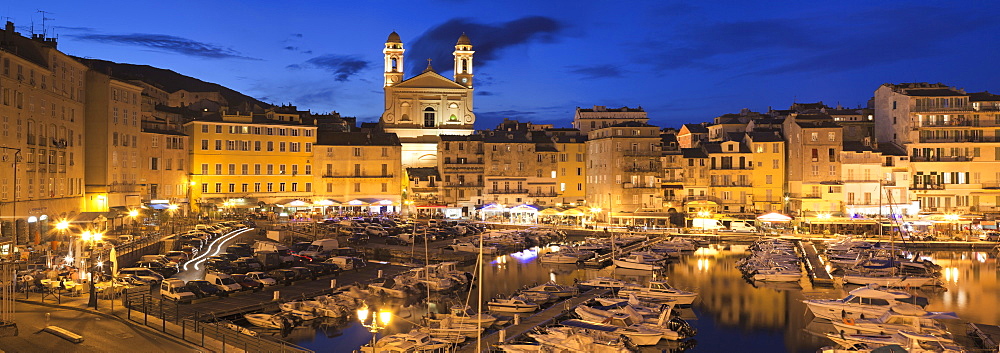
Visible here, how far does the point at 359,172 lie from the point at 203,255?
29653 mm

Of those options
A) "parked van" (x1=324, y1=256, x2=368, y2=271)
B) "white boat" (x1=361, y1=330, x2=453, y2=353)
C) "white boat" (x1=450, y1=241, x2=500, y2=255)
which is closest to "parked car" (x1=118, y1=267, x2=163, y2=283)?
"parked van" (x1=324, y1=256, x2=368, y2=271)

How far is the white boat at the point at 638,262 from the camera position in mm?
48178

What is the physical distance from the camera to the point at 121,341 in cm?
2367

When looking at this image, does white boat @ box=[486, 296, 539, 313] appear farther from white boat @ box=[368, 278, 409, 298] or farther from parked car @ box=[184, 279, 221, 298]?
parked car @ box=[184, 279, 221, 298]

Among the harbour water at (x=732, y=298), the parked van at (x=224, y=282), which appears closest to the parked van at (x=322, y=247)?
the harbour water at (x=732, y=298)

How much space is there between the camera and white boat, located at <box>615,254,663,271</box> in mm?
48178

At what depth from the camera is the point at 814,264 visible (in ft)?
159

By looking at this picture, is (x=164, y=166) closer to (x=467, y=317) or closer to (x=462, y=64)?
(x=462, y=64)

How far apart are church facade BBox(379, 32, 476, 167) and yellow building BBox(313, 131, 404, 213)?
10.4m

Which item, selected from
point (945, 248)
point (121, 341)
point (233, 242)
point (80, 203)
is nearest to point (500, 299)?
point (121, 341)

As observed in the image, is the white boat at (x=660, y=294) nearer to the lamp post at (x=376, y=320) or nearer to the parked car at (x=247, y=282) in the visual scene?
the lamp post at (x=376, y=320)

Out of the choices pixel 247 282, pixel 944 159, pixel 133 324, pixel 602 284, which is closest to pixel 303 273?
pixel 247 282

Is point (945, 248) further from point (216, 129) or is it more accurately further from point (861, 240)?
point (216, 129)

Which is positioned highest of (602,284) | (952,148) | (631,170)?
(952,148)
